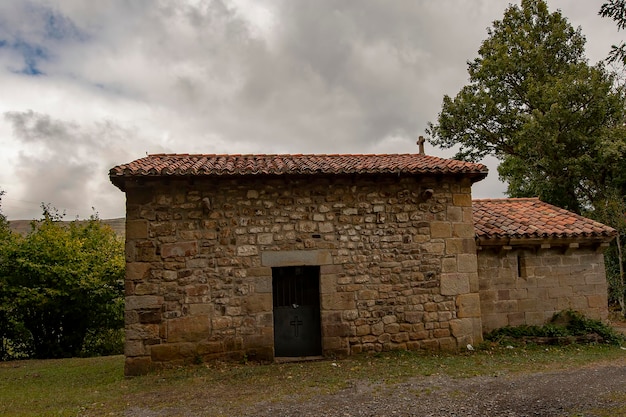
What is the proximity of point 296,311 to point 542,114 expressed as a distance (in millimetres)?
13423

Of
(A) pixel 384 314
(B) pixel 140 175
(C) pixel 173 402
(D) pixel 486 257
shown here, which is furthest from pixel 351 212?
(C) pixel 173 402

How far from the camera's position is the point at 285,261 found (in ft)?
28.3

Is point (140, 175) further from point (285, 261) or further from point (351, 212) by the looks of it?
point (351, 212)

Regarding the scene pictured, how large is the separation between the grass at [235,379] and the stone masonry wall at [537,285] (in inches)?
34.8

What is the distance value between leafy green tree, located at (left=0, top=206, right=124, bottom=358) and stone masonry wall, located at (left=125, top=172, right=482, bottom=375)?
17.0ft

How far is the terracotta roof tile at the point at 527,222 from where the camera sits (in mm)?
9734

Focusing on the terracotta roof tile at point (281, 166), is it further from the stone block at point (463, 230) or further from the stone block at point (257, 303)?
the stone block at point (257, 303)

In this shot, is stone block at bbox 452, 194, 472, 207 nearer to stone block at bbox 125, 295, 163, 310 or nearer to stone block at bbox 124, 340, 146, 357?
stone block at bbox 125, 295, 163, 310

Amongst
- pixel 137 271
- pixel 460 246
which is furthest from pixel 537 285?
pixel 137 271

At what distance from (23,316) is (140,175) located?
289 inches

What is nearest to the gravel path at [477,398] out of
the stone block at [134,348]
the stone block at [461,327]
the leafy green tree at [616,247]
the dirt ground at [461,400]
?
the dirt ground at [461,400]

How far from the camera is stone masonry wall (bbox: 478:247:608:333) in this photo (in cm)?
979

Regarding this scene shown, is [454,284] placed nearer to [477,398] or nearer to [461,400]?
[477,398]

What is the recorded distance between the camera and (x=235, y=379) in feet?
23.9
